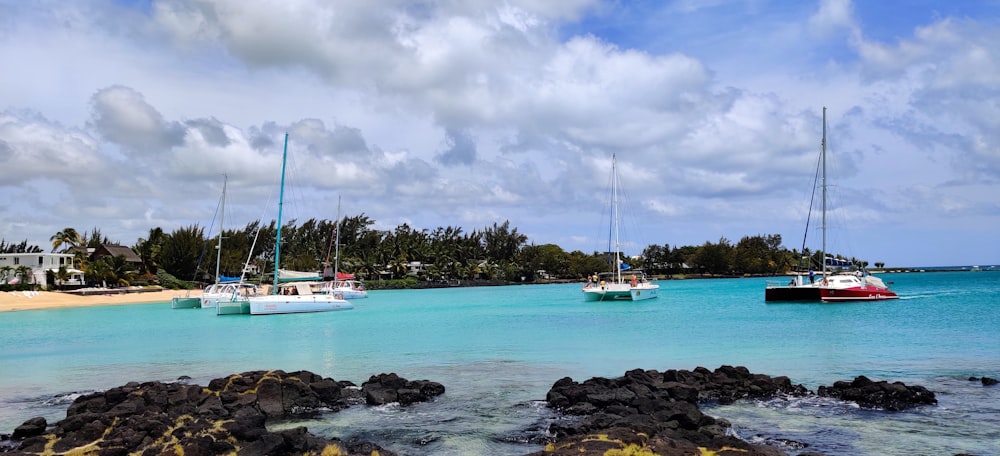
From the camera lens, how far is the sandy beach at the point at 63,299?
63.7 metres

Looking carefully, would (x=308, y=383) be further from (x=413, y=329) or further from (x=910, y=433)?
(x=413, y=329)

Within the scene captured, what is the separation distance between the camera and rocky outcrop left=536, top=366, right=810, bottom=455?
11.4 metres

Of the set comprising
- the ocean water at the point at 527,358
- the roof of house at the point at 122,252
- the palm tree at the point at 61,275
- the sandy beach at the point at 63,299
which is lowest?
the ocean water at the point at 527,358

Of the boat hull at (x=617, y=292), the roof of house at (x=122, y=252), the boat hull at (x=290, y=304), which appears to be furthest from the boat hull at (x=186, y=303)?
the roof of house at (x=122, y=252)

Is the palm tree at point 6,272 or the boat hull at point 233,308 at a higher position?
the palm tree at point 6,272

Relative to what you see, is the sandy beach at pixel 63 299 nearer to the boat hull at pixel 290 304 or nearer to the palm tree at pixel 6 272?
the palm tree at pixel 6 272

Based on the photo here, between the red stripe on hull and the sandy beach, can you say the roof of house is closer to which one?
the sandy beach

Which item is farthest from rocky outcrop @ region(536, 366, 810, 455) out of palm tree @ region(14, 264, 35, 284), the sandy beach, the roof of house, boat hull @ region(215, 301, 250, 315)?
A: the roof of house

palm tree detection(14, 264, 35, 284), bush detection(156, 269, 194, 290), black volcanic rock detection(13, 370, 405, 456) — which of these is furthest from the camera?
bush detection(156, 269, 194, 290)

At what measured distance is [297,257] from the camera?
124812 mm

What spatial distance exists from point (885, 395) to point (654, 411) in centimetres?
597

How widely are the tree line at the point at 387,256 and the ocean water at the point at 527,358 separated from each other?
21943 mm

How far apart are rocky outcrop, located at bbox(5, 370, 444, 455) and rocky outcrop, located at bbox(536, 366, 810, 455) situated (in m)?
3.62

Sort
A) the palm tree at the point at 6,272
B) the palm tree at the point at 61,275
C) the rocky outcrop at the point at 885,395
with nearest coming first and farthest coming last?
1. the rocky outcrop at the point at 885,395
2. the palm tree at the point at 6,272
3. the palm tree at the point at 61,275
